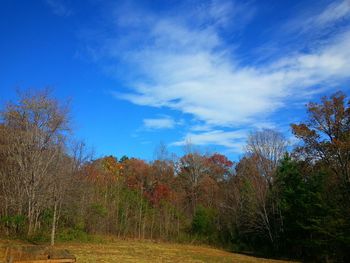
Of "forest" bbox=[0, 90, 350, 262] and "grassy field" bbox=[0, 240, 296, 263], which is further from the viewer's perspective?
"forest" bbox=[0, 90, 350, 262]

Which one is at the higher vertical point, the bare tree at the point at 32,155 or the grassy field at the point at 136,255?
the bare tree at the point at 32,155

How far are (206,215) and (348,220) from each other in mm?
19385

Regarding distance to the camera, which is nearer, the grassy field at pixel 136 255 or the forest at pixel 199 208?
the grassy field at pixel 136 255

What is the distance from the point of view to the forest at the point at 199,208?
2362cm

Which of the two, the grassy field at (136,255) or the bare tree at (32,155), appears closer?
the grassy field at (136,255)

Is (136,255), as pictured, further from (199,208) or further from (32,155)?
(199,208)

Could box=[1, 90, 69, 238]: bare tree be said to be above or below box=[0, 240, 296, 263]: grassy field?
above

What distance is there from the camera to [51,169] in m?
26.0

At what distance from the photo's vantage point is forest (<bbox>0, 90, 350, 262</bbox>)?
23.6 metres

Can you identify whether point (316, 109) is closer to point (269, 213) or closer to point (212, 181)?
point (269, 213)

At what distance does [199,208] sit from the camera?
126 feet

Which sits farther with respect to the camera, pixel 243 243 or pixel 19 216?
pixel 243 243

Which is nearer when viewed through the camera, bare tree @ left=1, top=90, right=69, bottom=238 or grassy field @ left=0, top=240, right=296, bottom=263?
grassy field @ left=0, top=240, right=296, bottom=263

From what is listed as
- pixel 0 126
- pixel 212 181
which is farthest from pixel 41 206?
pixel 212 181
